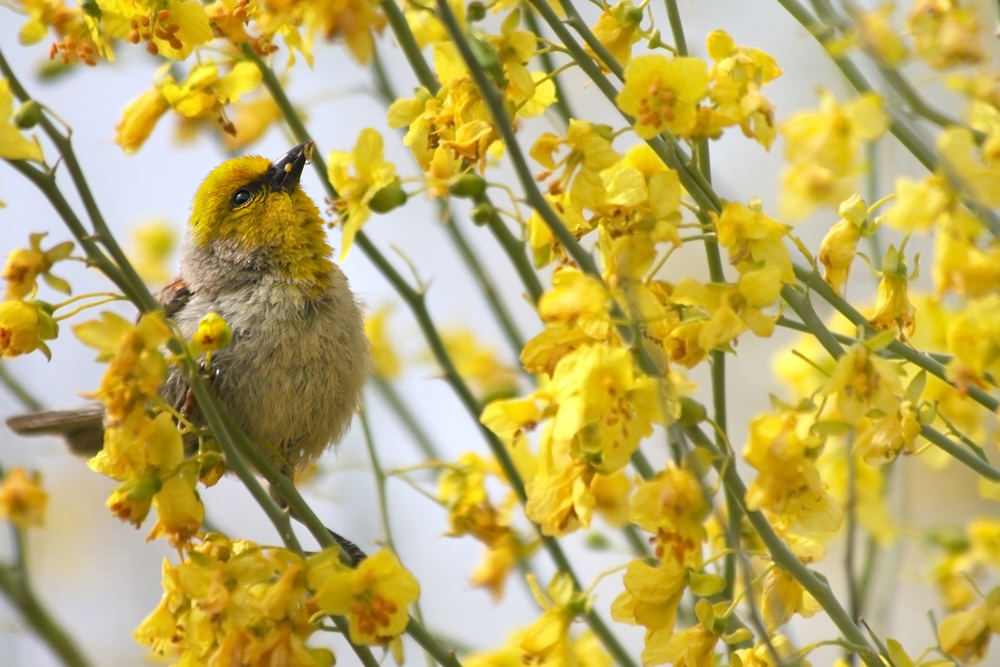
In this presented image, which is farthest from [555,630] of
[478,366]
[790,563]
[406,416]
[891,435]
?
[478,366]

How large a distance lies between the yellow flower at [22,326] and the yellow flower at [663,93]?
1.08m

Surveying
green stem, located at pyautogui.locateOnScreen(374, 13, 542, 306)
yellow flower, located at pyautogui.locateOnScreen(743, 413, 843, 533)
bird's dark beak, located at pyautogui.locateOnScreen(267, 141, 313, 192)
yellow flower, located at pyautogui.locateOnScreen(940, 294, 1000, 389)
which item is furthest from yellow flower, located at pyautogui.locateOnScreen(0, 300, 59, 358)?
bird's dark beak, located at pyautogui.locateOnScreen(267, 141, 313, 192)

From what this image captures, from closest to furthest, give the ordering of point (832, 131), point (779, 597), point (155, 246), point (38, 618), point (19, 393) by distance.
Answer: point (832, 131) < point (779, 597) < point (38, 618) < point (19, 393) < point (155, 246)

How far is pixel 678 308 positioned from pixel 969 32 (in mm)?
685

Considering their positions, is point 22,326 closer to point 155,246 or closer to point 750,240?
point 750,240

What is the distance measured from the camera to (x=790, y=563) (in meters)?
1.69

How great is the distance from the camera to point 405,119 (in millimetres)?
2102

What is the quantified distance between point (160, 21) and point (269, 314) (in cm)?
128

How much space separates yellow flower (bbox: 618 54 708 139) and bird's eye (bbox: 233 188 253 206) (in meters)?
2.25

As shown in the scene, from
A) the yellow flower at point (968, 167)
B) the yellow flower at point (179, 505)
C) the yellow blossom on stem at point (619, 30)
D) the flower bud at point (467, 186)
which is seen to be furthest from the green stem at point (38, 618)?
the yellow flower at point (968, 167)

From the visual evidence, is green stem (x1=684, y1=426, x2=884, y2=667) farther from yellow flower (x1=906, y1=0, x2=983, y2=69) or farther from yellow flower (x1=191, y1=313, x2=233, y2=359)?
yellow flower (x1=191, y1=313, x2=233, y2=359)

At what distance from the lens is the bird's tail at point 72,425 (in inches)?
132

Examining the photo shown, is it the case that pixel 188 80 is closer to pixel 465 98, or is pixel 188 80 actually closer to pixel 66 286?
pixel 66 286

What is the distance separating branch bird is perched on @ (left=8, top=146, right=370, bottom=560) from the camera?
10.5ft
